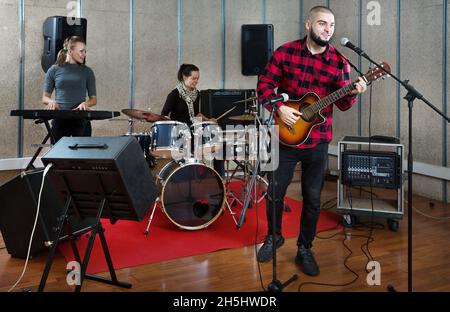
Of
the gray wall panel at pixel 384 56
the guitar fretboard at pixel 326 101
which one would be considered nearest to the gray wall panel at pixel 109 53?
the gray wall panel at pixel 384 56

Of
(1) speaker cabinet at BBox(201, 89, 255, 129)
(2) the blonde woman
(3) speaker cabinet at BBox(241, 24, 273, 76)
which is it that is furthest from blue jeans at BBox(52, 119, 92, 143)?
(3) speaker cabinet at BBox(241, 24, 273, 76)

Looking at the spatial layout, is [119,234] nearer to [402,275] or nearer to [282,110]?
[282,110]

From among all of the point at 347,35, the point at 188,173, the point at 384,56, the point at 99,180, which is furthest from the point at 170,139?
the point at 347,35

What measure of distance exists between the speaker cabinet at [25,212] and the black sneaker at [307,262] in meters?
1.50

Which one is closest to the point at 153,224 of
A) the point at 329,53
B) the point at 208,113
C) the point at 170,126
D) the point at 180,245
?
the point at 180,245

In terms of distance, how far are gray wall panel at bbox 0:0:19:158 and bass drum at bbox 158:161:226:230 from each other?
95.7 inches

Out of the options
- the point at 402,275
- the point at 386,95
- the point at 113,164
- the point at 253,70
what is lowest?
the point at 402,275

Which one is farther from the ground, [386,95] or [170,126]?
[386,95]

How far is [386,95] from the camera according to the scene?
18.3 ft

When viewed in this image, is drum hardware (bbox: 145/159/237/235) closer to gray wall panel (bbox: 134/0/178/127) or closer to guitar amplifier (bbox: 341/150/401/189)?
guitar amplifier (bbox: 341/150/401/189)

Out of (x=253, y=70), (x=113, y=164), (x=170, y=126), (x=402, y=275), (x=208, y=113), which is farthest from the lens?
(x=253, y=70)

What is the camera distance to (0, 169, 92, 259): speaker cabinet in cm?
302

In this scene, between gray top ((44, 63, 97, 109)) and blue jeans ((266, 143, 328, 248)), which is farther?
gray top ((44, 63, 97, 109))
